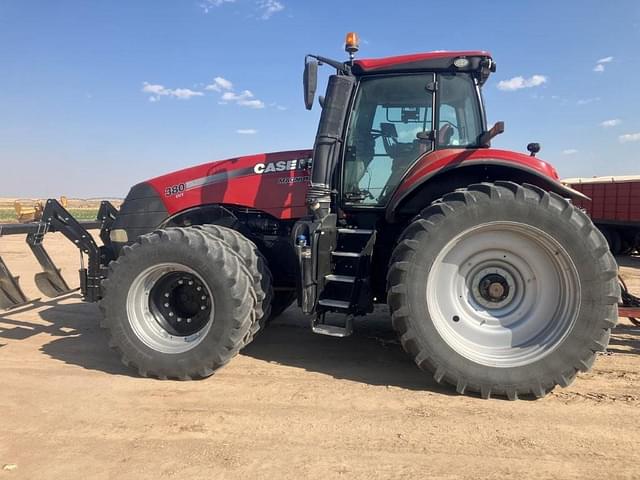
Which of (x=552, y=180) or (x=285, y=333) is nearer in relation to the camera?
(x=552, y=180)

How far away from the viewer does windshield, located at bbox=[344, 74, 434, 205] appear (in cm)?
425

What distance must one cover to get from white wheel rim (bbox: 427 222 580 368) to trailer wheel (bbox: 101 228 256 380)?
1622 mm

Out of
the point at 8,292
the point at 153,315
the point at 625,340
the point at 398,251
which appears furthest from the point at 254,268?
the point at 625,340

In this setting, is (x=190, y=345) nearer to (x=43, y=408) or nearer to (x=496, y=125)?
(x=43, y=408)

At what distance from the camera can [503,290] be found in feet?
12.5

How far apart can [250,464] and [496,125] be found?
3.03 metres

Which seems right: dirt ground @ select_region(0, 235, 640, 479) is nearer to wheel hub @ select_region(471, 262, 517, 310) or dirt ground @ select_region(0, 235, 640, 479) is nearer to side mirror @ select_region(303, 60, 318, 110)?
wheel hub @ select_region(471, 262, 517, 310)

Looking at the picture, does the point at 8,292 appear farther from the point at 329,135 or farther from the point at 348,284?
the point at 329,135

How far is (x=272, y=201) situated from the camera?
4.77 m

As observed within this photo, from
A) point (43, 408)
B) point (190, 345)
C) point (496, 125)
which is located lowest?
point (43, 408)

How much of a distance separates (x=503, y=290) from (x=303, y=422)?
1876 mm

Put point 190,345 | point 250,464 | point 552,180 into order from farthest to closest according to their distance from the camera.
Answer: point 190,345 → point 552,180 → point 250,464

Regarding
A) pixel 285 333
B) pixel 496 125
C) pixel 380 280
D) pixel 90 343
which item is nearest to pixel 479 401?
pixel 380 280

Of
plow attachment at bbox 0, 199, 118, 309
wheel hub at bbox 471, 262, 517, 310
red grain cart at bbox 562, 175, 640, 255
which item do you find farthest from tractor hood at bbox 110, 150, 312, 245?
red grain cart at bbox 562, 175, 640, 255
